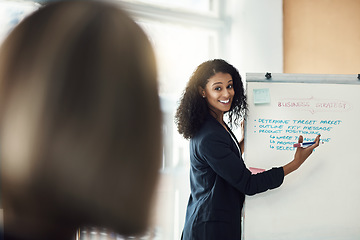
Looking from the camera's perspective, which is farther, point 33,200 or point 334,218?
point 334,218

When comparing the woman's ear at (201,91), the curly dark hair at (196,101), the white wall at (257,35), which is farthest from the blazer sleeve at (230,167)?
the white wall at (257,35)

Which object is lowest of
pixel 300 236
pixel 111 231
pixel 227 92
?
pixel 300 236

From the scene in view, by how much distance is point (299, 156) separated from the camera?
1721mm

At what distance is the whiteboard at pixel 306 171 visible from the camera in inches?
71.8

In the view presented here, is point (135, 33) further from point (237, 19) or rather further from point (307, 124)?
point (237, 19)

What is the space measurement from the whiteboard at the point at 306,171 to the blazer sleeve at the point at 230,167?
181mm

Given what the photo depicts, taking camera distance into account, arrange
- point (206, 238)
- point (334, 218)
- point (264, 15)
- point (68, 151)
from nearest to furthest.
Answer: point (68, 151) < point (206, 238) < point (334, 218) < point (264, 15)

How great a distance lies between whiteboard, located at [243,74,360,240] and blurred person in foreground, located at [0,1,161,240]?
5.12ft

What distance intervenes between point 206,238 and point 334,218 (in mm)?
651

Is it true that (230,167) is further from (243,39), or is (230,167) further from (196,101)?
(243,39)

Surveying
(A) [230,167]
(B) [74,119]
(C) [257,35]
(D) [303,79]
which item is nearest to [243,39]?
(C) [257,35]

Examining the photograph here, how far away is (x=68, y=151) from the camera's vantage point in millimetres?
285

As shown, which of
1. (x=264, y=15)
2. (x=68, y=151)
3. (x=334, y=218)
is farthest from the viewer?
(x=264, y=15)

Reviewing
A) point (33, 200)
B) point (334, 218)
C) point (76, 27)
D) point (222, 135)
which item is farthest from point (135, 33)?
point (334, 218)
